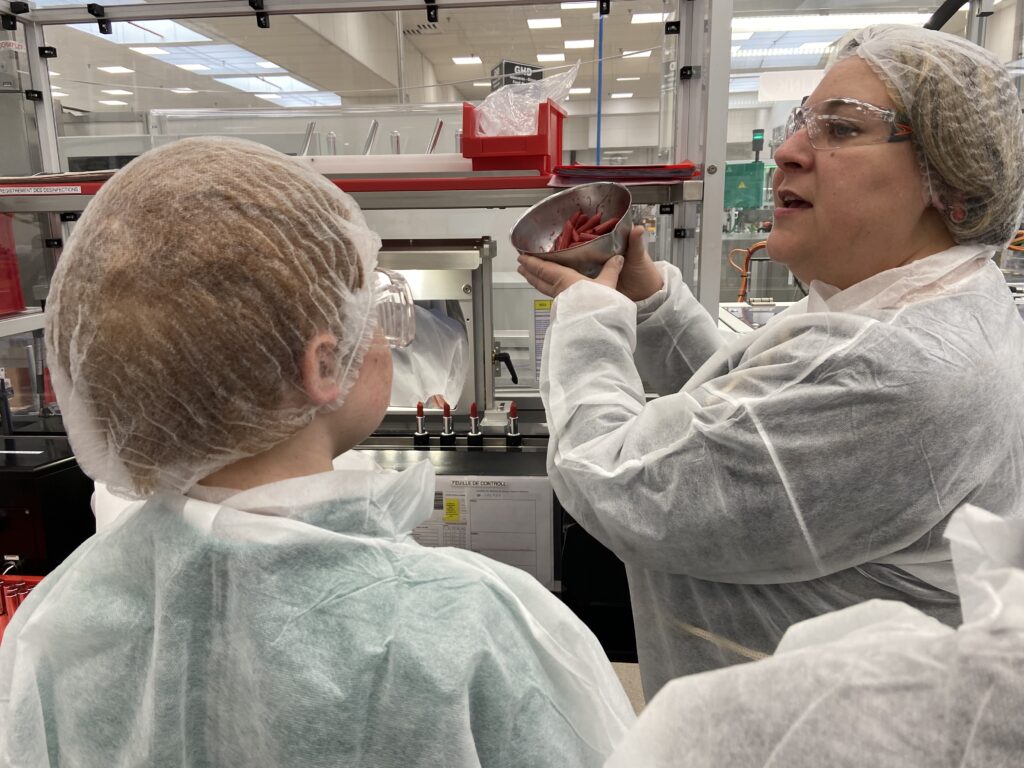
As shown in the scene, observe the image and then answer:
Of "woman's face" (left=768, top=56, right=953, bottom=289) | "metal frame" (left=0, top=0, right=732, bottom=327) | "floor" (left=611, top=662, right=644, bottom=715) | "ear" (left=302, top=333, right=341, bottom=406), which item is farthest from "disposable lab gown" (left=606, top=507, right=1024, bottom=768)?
"floor" (left=611, top=662, right=644, bottom=715)

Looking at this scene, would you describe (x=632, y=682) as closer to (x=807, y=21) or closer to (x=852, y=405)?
(x=852, y=405)

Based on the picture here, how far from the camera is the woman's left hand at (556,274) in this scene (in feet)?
3.69

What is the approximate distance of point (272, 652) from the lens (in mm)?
533

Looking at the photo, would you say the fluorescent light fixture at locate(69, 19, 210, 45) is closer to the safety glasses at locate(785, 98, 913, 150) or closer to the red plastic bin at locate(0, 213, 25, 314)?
the red plastic bin at locate(0, 213, 25, 314)

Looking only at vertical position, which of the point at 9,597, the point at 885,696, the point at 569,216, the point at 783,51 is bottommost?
the point at 9,597

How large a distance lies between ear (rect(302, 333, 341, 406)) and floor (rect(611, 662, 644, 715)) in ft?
4.60

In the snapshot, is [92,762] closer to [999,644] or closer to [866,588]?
[999,644]

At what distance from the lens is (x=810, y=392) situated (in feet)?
2.50

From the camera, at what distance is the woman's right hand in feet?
4.09

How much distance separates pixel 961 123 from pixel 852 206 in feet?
0.46

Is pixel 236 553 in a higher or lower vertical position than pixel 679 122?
lower

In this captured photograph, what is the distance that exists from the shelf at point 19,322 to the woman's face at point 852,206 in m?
1.60

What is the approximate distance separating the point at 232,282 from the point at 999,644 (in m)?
0.51

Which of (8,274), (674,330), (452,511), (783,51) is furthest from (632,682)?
(783,51)
